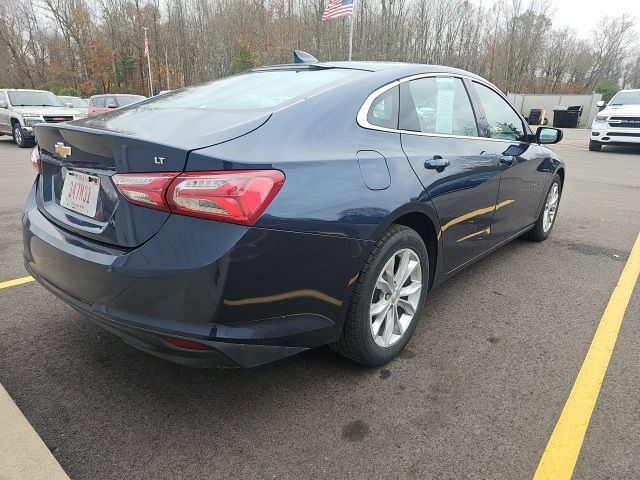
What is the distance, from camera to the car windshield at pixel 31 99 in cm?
1462

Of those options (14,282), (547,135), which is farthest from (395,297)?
(14,282)

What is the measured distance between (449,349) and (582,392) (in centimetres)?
69

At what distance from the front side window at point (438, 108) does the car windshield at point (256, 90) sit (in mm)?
354

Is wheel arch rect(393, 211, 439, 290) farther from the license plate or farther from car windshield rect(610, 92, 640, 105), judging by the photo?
car windshield rect(610, 92, 640, 105)

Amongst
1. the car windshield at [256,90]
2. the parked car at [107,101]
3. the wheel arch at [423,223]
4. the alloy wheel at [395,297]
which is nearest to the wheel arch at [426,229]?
the wheel arch at [423,223]

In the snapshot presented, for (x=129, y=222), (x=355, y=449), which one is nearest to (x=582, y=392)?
(x=355, y=449)

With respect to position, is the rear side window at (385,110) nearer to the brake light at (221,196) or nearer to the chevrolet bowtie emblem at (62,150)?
the brake light at (221,196)

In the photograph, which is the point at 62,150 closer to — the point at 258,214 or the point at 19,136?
the point at 258,214

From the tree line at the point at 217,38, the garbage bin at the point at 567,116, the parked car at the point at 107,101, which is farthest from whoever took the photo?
the tree line at the point at 217,38

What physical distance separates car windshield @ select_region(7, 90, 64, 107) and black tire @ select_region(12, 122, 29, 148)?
70 centimetres

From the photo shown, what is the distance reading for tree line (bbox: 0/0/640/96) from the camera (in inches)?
1754

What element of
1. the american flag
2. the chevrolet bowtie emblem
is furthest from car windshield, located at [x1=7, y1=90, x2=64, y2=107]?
the chevrolet bowtie emblem

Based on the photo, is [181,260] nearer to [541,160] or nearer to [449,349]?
[449,349]

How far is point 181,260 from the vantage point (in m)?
1.75
